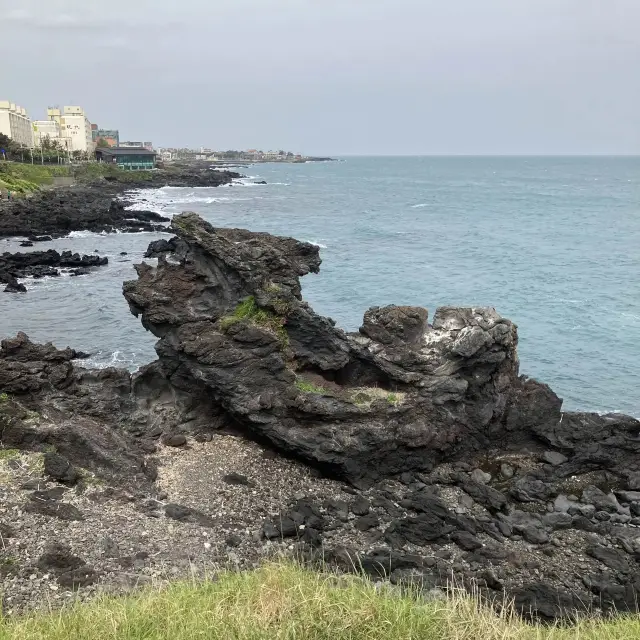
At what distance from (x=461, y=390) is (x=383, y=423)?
292 cm

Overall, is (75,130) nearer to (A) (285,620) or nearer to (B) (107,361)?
(B) (107,361)

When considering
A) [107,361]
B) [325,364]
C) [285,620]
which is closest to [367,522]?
[325,364]

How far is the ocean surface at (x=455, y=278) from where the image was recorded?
33406mm

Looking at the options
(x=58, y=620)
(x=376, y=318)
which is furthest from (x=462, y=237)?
(x=58, y=620)

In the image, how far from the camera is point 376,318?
2220 cm

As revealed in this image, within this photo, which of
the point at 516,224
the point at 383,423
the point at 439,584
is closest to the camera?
the point at 439,584

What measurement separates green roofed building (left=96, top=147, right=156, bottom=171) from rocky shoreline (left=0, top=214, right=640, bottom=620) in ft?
519

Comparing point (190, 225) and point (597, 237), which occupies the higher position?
point (190, 225)

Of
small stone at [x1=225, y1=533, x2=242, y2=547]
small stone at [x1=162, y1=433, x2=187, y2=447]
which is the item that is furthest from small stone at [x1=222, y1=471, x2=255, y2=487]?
small stone at [x1=225, y1=533, x2=242, y2=547]

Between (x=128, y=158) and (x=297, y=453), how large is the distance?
168 metres

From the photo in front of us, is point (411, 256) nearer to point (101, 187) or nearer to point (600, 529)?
point (600, 529)

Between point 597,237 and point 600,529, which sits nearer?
point 600,529

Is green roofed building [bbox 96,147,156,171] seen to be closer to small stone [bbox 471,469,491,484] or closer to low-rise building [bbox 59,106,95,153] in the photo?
low-rise building [bbox 59,106,95,153]

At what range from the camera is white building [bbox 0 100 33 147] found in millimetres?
135750
